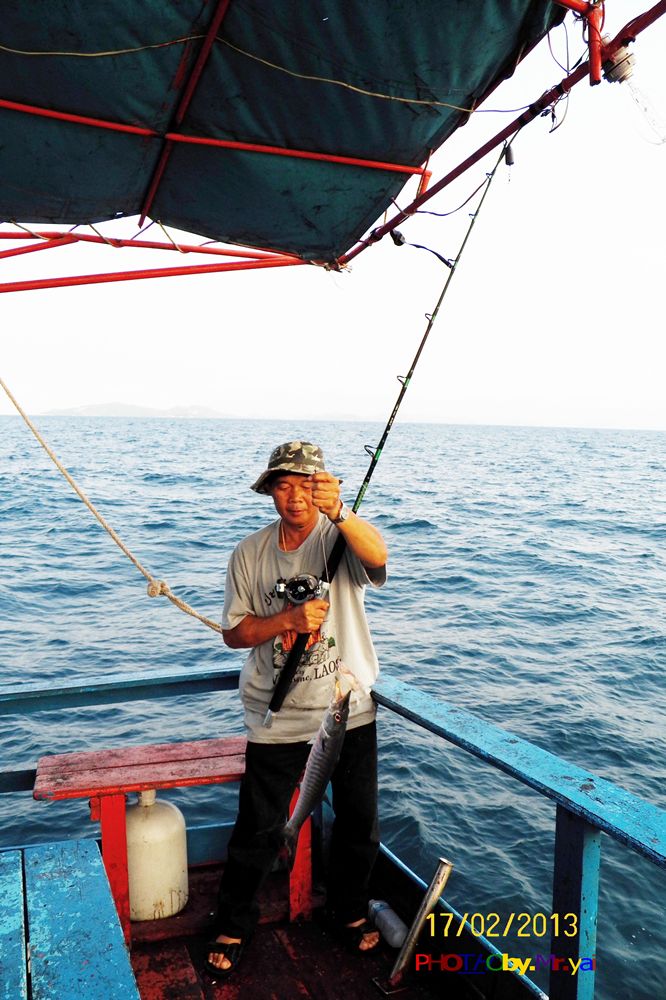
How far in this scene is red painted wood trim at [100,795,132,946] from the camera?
356 cm

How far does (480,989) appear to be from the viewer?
320cm

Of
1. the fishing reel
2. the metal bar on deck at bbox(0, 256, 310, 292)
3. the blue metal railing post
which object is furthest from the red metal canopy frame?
the blue metal railing post

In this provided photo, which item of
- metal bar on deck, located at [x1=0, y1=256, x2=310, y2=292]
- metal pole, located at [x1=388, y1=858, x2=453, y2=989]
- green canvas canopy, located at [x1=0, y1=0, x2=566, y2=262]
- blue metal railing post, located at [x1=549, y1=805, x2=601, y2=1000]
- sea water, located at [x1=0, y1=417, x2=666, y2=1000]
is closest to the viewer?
blue metal railing post, located at [x1=549, y1=805, x2=601, y2=1000]

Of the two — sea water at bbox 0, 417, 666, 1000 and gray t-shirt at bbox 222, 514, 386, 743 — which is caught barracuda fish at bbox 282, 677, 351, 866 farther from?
sea water at bbox 0, 417, 666, 1000

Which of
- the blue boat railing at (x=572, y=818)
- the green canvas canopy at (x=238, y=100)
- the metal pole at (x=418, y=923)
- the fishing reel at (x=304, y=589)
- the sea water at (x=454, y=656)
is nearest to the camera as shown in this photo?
the blue boat railing at (x=572, y=818)

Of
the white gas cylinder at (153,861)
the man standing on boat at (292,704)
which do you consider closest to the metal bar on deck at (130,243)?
the man standing on boat at (292,704)

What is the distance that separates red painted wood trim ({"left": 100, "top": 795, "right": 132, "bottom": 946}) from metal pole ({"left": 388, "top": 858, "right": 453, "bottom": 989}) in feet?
4.07

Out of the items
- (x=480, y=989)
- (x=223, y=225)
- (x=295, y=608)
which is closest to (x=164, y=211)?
(x=223, y=225)

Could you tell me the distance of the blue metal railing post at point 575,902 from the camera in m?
2.52

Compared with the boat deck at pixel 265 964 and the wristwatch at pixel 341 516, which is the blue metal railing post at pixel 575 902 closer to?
→ the boat deck at pixel 265 964

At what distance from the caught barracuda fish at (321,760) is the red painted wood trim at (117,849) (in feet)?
2.64

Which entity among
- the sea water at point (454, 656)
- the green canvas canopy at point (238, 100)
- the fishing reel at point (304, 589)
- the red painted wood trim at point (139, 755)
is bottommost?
the sea water at point (454, 656)

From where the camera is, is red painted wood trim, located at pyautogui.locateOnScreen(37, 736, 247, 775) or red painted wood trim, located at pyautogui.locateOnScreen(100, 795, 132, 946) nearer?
red painted wood trim, located at pyautogui.locateOnScreen(100, 795, 132, 946)

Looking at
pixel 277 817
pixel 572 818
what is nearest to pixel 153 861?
pixel 277 817
